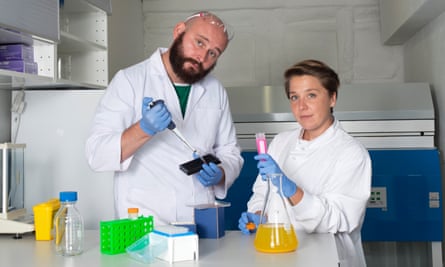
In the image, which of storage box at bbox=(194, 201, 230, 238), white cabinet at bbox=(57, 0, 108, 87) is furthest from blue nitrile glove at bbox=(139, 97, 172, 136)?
white cabinet at bbox=(57, 0, 108, 87)

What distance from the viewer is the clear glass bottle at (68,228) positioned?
146 cm

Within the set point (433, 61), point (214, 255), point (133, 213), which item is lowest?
point (214, 255)

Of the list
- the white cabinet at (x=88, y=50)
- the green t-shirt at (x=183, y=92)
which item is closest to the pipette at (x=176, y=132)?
the green t-shirt at (x=183, y=92)

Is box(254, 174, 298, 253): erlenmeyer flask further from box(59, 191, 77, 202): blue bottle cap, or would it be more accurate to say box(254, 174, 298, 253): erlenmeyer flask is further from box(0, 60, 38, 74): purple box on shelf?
box(0, 60, 38, 74): purple box on shelf

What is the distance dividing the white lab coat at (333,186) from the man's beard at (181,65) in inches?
17.0

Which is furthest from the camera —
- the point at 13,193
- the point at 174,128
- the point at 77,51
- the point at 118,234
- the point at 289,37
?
the point at 289,37

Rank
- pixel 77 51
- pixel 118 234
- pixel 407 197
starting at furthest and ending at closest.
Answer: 1. pixel 407 197
2. pixel 77 51
3. pixel 118 234

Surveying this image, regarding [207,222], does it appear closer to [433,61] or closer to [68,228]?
[68,228]

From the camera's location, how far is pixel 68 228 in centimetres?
149

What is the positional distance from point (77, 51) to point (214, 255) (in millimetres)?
1584

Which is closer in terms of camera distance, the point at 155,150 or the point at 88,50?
the point at 155,150

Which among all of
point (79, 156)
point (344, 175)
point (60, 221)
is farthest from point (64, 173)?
point (344, 175)

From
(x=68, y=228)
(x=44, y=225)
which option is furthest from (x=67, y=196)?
(x=44, y=225)

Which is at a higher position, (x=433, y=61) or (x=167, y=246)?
(x=433, y=61)
